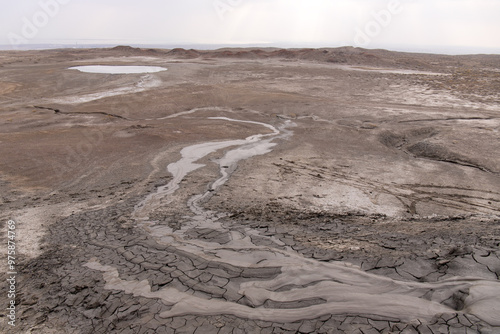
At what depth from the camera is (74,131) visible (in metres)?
12.1

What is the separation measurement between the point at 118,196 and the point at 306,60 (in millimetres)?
39947

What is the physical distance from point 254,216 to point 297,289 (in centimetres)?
223

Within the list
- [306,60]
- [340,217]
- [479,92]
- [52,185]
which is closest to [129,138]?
[52,185]

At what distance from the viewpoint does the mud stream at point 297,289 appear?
323 cm

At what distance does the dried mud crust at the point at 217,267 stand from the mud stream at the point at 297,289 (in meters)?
0.07

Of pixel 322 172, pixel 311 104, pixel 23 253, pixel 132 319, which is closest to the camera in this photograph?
pixel 132 319

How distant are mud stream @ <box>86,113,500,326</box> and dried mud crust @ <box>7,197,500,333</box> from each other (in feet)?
0.24

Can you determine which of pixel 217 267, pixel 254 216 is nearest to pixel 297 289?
pixel 217 267

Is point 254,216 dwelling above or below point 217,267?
below

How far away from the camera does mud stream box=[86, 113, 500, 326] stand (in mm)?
3232

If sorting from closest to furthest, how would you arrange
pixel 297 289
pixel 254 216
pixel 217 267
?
pixel 297 289, pixel 217 267, pixel 254 216

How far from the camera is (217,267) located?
4195 mm

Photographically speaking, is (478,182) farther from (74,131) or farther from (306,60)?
(306,60)

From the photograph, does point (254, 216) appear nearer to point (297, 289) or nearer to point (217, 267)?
point (217, 267)
